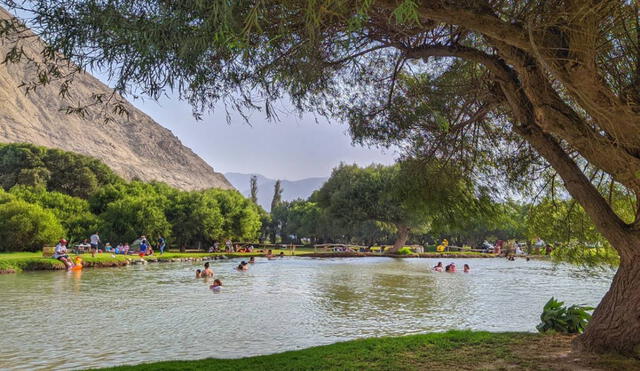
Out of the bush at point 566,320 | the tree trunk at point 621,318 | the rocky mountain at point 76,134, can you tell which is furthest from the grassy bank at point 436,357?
the rocky mountain at point 76,134

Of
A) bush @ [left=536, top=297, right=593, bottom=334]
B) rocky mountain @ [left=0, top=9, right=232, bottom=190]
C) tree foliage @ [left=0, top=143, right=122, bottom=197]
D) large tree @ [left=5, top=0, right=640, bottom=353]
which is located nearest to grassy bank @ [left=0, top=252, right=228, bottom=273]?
large tree @ [left=5, top=0, right=640, bottom=353]

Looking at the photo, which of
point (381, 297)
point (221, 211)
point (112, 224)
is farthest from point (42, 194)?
point (381, 297)

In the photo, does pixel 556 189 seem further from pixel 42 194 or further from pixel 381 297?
pixel 42 194

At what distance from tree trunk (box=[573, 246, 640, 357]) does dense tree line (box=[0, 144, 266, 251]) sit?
31.7m

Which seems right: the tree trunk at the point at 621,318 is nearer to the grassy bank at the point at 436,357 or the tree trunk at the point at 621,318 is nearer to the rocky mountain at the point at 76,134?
the grassy bank at the point at 436,357

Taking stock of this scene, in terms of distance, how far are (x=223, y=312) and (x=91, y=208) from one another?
36.3 meters

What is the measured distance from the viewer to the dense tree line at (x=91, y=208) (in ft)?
98.1

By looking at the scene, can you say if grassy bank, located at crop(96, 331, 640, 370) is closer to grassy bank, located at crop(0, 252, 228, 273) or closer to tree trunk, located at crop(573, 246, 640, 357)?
tree trunk, located at crop(573, 246, 640, 357)

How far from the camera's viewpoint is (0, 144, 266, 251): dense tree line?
2989cm

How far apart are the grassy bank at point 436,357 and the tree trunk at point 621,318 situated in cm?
28

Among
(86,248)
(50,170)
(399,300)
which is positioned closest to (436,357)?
(399,300)

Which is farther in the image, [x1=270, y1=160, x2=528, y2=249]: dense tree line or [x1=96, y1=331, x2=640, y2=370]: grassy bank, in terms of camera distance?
[x1=270, y1=160, x2=528, y2=249]: dense tree line

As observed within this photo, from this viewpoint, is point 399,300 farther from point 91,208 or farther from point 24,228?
point 91,208

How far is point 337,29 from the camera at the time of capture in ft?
17.0
